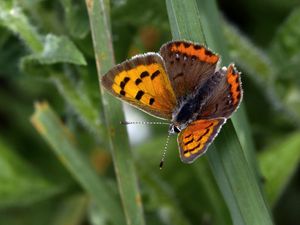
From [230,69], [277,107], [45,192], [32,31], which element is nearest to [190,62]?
[230,69]

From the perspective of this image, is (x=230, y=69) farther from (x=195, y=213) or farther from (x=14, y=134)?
(x=14, y=134)

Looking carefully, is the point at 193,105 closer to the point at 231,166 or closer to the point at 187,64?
the point at 187,64

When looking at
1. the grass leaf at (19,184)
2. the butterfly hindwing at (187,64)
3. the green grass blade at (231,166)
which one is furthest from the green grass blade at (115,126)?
the grass leaf at (19,184)

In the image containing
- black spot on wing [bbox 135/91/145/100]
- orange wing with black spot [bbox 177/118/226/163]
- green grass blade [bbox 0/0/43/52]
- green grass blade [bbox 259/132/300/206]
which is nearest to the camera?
orange wing with black spot [bbox 177/118/226/163]

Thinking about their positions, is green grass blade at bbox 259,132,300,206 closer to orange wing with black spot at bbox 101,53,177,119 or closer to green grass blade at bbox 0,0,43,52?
orange wing with black spot at bbox 101,53,177,119

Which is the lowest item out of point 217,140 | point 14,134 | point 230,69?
point 217,140

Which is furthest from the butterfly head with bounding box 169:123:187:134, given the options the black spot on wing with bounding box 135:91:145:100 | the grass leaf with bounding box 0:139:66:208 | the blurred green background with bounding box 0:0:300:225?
the grass leaf with bounding box 0:139:66:208
